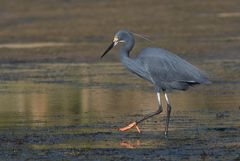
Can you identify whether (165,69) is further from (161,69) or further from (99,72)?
(99,72)

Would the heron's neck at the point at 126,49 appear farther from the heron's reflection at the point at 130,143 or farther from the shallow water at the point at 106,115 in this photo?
the heron's reflection at the point at 130,143

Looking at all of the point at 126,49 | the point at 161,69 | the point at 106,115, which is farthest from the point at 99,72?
the point at 161,69

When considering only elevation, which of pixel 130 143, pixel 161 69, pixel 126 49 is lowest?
pixel 130 143

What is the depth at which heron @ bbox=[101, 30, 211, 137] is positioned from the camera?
1234 centimetres

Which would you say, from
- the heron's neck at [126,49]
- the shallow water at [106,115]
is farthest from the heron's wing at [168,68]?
the shallow water at [106,115]

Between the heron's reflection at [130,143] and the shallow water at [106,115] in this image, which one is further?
the heron's reflection at [130,143]

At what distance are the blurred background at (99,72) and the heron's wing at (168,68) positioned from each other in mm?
655

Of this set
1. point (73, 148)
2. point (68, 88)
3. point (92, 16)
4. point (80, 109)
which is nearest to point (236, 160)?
point (73, 148)

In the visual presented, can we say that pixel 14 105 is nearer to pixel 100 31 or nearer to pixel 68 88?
pixel 68 88

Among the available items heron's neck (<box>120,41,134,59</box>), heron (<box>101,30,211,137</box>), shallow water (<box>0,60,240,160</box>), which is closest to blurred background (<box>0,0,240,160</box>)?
shallow water (<box>0,60,240,160</box>)

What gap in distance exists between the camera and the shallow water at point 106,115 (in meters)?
10.6

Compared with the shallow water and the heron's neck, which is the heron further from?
the shallow water

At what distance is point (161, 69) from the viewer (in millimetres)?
12438

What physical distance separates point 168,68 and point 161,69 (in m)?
0.10
